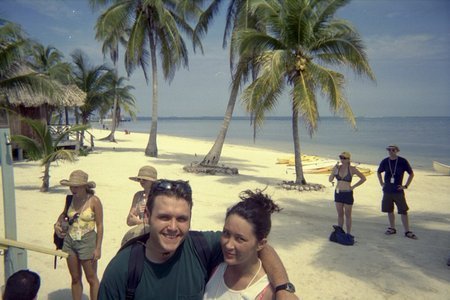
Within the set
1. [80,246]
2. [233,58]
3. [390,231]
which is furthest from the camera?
[233,58]

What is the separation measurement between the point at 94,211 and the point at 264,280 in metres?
2.51

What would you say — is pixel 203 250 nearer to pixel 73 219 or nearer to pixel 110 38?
pixel 73 219

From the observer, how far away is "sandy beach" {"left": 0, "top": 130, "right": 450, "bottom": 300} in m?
4.68

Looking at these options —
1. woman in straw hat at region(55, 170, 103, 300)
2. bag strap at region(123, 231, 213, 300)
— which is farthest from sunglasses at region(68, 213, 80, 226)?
bag strap at region(123, 231, 213, 300)

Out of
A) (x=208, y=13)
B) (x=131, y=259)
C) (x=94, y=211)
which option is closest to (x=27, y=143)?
(x=94, y=211)

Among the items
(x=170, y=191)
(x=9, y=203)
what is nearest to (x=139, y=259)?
(x=170, y=191)

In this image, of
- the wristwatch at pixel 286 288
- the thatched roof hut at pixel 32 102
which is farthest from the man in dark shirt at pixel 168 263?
the thatched roof hut at pixel 32 102

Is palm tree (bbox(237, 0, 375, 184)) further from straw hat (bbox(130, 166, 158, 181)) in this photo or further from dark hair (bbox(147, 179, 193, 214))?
dark hair (bbox(147, 179, 193, 214))

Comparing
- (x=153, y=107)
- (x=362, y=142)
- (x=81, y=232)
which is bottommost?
(x=362, y=142)

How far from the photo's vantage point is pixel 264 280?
1875mm

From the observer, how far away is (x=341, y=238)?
6.41 meters

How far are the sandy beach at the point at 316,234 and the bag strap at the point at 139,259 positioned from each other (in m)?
2.99

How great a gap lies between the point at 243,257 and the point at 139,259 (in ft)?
1.75

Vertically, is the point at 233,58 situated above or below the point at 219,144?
above
